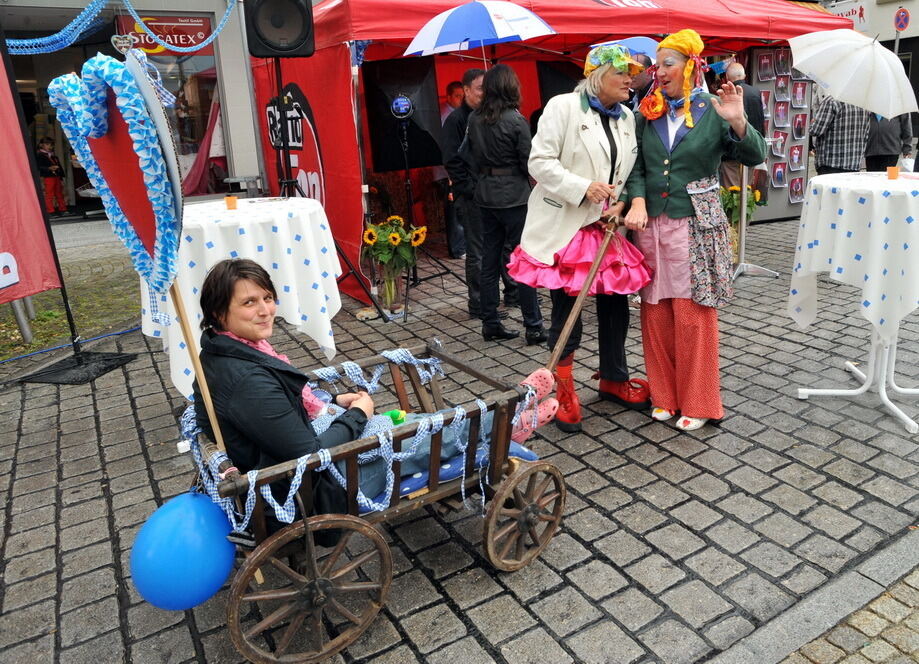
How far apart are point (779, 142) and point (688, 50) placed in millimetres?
6773

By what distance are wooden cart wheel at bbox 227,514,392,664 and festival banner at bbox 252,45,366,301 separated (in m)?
4.16

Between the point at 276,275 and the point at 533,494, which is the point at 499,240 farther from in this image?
the point at 533,494

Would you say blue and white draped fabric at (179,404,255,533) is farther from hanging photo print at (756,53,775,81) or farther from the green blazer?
hanging photo print at (756,53,775,81)

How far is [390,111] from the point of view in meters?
7.76

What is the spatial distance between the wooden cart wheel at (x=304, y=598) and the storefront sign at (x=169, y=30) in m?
9.89

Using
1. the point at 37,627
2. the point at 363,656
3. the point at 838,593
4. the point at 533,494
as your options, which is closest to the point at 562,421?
the point at 533,494

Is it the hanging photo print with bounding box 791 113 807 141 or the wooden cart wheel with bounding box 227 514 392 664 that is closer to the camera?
the wooden cart wheel with bounding box 227 514 392 664

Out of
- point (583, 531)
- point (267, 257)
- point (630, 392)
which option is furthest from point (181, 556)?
point (630, 392)

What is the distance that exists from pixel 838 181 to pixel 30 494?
4556 millimetres

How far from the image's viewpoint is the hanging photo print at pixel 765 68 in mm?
9023

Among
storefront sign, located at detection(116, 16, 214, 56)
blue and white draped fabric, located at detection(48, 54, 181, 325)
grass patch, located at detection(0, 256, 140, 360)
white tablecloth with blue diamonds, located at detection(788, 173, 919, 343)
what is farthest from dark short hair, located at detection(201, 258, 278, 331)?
storefront sign, located at detection(116, 16, 214, 56)

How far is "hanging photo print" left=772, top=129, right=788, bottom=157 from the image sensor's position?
9344 mm

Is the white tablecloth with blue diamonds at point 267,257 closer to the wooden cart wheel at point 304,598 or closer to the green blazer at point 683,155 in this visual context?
the wooden cart wheel at point 304,598

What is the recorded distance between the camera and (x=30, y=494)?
360 centimetres
